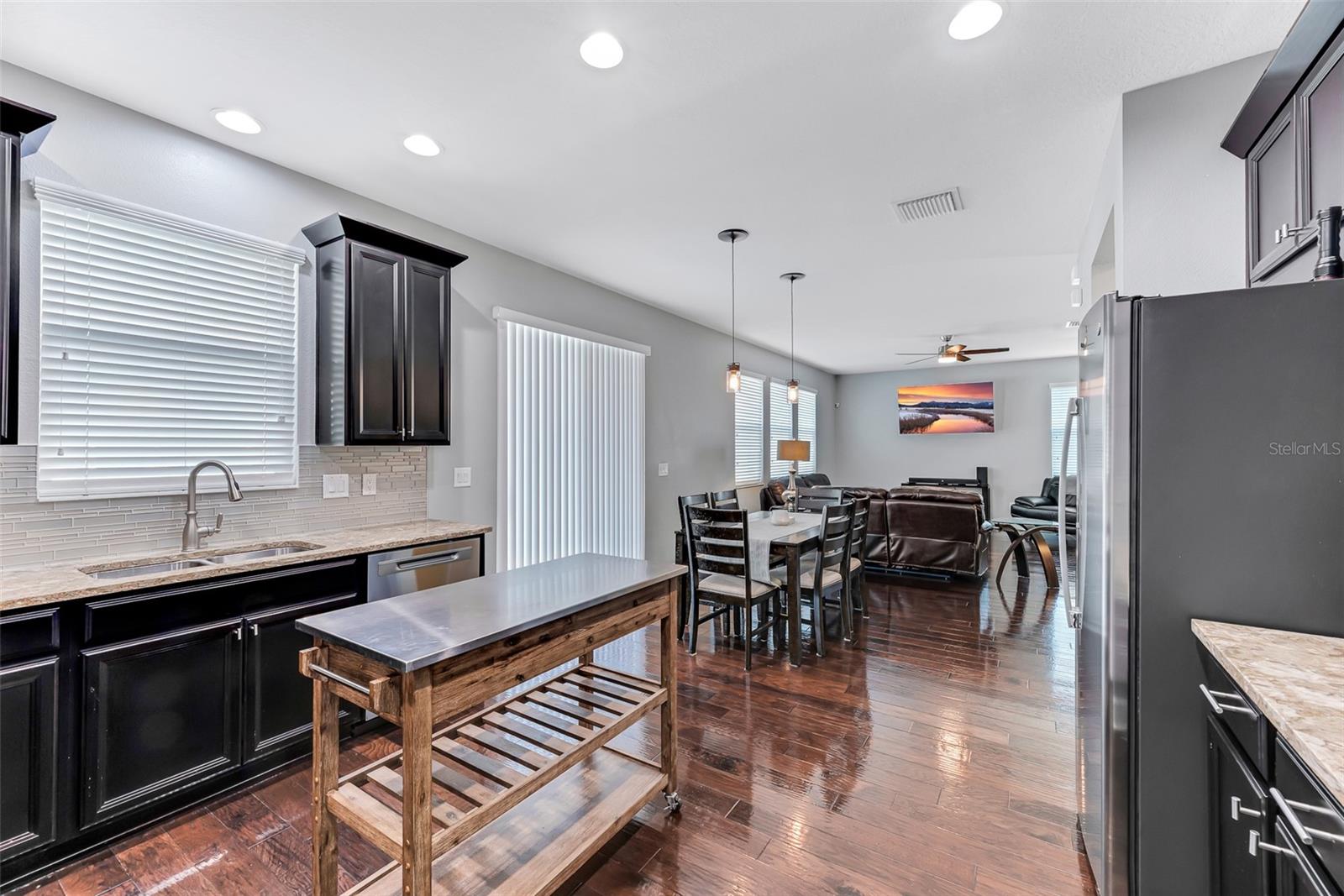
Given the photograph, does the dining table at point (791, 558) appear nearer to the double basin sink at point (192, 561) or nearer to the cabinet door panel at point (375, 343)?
the cabinet door panel at point (375, 343)

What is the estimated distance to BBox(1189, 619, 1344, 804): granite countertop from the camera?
870mm

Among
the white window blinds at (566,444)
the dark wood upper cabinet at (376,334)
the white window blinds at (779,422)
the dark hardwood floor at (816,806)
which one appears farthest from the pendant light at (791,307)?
the dark wood upper cabinet at (376,334)

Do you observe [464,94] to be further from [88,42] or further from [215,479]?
[215,479]

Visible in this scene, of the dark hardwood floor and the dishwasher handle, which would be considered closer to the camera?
the dark hardwood floor

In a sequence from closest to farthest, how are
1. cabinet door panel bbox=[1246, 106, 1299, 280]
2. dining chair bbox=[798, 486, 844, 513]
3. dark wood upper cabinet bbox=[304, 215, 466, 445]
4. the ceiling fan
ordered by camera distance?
cabinet door panel bbox=[1246, 106, 1299, 280] < dark wood upper cabinet bbox=[304, 215, 466, 445] < dining chair bbox=[798, 486, 844, 513] < the ceiling fan

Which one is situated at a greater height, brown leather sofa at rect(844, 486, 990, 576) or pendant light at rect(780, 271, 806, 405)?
pendant light at rect(780, 271, 806, 405)

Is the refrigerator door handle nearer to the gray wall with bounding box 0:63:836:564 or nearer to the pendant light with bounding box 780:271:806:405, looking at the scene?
the gray wall with bounding box 0:63:836:564

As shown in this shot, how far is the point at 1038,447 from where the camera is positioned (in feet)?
29.7

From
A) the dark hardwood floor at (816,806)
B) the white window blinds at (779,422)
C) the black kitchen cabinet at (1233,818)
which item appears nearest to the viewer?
the black kitchen cabinet at (1233,818)

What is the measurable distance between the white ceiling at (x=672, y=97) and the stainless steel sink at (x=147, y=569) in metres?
1.83

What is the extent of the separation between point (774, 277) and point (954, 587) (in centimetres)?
332

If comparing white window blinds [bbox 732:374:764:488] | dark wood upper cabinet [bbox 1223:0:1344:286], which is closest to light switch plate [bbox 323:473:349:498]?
dark wood upper cabinet [bbox 1223:0:1344:286]

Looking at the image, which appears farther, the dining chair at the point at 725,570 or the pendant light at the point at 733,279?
the pendant light at the point at 733,279

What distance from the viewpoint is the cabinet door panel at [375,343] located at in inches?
110
